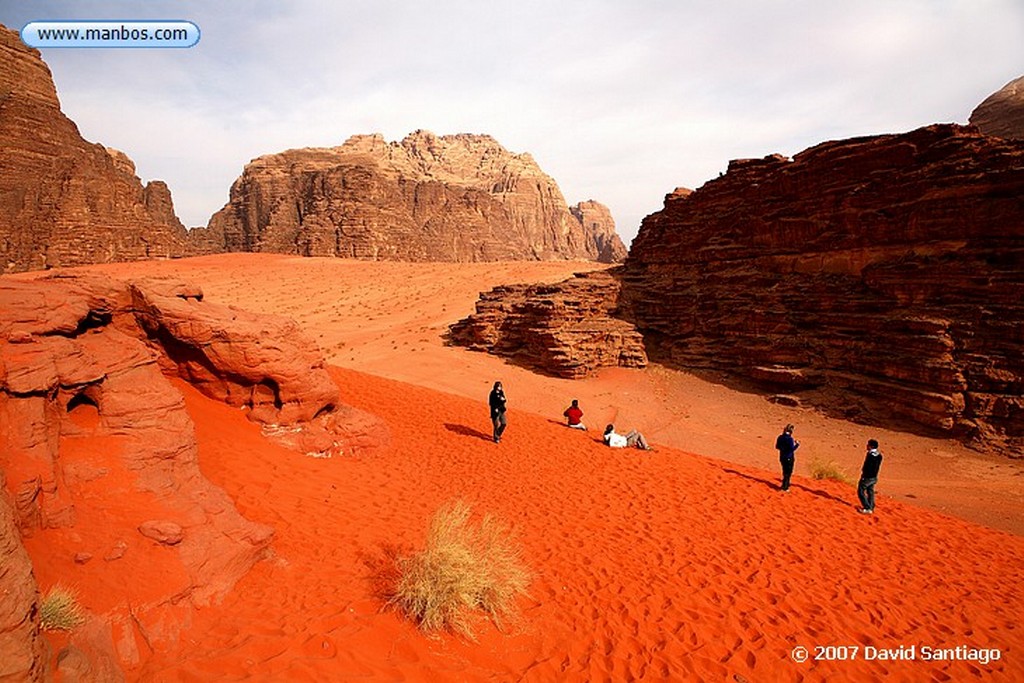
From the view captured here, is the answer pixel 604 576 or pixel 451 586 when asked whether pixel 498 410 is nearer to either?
pixel 604 576

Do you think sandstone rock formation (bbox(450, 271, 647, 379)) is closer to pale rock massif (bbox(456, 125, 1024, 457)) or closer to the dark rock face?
pale rock massif (bbox(456, 125, 1024, 457))

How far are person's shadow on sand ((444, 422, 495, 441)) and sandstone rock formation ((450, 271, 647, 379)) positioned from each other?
855 centimetres

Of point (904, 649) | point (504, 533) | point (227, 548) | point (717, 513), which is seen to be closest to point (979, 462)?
point (717, 513)

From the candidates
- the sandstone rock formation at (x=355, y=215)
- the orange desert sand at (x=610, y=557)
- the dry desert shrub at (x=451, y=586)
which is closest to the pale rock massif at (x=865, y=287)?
the orange desert sand at (x=610, y=557)

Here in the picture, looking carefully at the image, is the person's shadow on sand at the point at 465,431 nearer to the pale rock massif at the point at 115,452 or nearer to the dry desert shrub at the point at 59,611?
the pale rock massif at the point at 115,452

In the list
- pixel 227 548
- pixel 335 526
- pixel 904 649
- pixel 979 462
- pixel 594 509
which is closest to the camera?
pixel 227 548

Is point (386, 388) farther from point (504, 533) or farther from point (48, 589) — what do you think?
point (48, 589)

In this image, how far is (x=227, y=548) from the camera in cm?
456

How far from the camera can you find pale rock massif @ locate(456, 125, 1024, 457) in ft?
46.2

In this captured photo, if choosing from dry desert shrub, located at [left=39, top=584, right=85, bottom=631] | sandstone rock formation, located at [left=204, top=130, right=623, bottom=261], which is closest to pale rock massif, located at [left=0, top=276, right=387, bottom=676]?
dry desert shrub, located at [left=39, top=584, right=85, bottom=631]

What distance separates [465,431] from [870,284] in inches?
656

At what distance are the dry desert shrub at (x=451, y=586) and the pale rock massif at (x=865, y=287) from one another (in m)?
15.5

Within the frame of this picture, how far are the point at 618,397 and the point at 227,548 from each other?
51.0ft

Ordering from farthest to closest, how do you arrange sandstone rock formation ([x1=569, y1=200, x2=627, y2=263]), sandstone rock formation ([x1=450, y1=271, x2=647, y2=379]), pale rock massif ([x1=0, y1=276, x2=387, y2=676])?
1. sandstone rock formation ([x1=569, y1=200, x2=627, y2=263])
2. sandstone rock formation ([x1=450, y1=271, x2=647, y2=379])
3. pale rock massif ([x1=0, y1=276, x2=387, y2=676])
